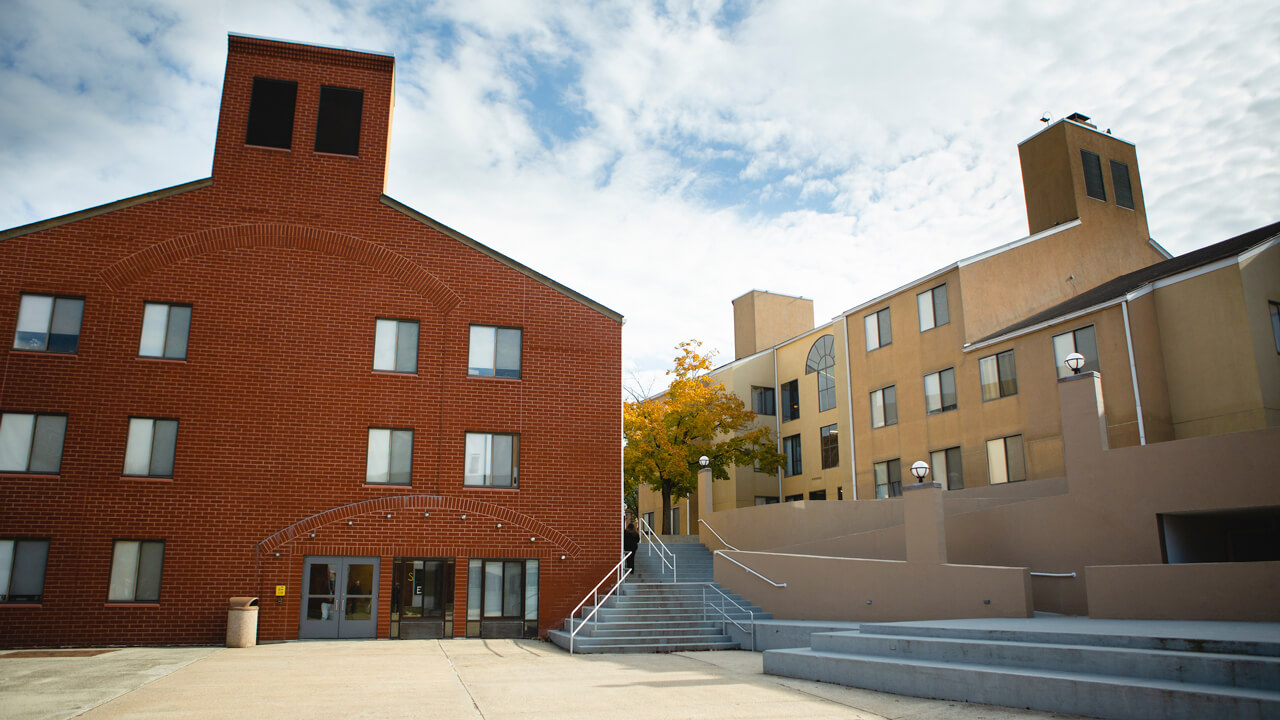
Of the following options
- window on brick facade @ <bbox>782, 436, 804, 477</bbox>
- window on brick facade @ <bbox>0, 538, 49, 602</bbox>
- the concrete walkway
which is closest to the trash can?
the concrete walkway

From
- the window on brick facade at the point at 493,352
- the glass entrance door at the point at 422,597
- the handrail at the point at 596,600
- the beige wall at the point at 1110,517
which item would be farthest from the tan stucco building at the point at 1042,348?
the glass entrance door at the point at 422,597

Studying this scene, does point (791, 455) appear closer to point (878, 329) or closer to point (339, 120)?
point (878, 329)

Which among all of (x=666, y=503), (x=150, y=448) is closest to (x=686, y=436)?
(x=666, y=503)

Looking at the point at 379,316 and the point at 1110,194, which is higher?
the point at 1110,194

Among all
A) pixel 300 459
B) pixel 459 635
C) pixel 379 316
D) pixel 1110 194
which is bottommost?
pixel 459 635

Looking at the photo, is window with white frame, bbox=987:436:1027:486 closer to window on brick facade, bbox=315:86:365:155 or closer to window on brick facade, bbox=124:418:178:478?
window on brick facade, bbox=315:86:365:155

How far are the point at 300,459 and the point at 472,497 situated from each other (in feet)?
14.4

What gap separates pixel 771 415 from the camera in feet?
131

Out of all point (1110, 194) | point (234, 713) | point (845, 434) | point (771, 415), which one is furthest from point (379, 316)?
point (1110, 194)

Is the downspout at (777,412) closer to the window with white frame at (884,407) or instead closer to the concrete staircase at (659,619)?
the window with white frame at (884,407)

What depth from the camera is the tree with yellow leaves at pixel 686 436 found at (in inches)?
1351

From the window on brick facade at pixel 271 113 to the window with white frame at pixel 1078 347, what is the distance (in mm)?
22110

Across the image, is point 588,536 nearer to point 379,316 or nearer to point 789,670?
point 379,316

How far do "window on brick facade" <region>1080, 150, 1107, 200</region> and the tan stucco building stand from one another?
60 millimetres
